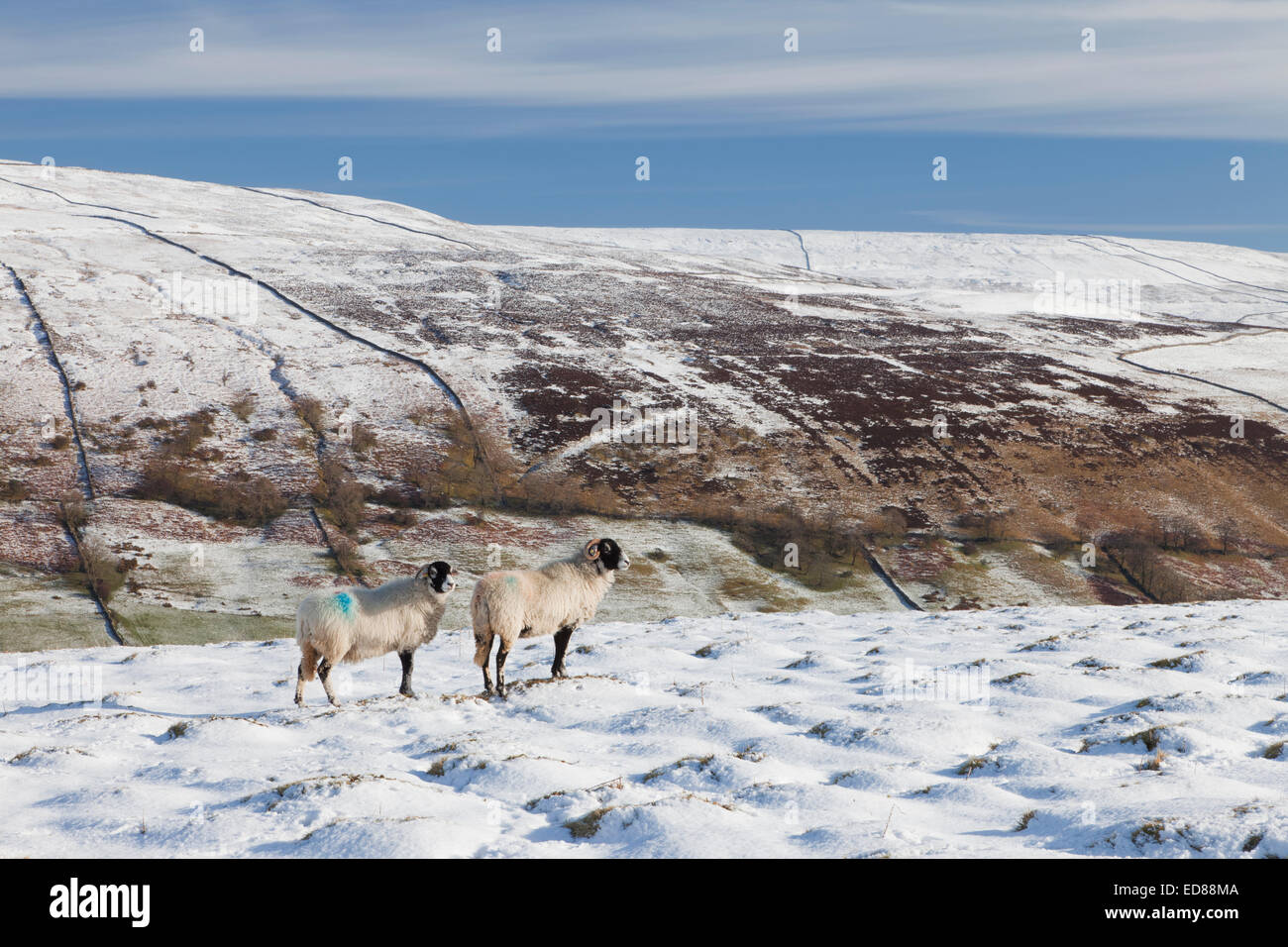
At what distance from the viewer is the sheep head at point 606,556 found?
1661cm

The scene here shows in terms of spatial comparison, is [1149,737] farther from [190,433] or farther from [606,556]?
[190,433]

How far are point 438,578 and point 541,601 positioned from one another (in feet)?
5.77

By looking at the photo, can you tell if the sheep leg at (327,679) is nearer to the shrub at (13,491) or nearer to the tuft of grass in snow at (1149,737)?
the tuft of grass in snow at (1149,737)

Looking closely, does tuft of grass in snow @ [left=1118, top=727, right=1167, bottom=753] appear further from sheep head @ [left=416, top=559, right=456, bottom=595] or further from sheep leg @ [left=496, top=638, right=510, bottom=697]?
sheep head @ [left=416, top=559, right=456, bottom=595]

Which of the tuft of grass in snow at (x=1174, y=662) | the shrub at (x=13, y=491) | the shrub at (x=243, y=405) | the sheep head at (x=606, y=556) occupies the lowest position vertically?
the shrub at (x=13, y=491)

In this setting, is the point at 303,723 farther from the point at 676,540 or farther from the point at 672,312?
the point at 672,312

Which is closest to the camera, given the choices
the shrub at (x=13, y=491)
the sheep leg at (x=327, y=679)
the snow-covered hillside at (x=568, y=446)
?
the sheep leg at (x=327, y=679)

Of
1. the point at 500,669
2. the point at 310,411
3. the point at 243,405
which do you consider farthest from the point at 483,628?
the point at 243,405

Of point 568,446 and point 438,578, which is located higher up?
point 438,578

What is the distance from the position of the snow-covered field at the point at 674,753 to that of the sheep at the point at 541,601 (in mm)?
738

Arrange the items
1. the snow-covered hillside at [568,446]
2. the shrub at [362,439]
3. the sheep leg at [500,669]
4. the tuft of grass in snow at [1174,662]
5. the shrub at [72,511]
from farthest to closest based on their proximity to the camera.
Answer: the shrub at [362,439], the snow-covered hillside at [568,446], the shrub at [72,511], the tuft of grass in snow at [1174,662], the sheep leg at [500,669]

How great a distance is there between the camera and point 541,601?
1590 cm

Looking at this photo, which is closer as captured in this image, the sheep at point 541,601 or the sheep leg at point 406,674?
the sheep at point 541,601

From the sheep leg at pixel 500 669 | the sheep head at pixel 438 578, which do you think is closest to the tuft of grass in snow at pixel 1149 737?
the sheep leg at pixel 500 669
